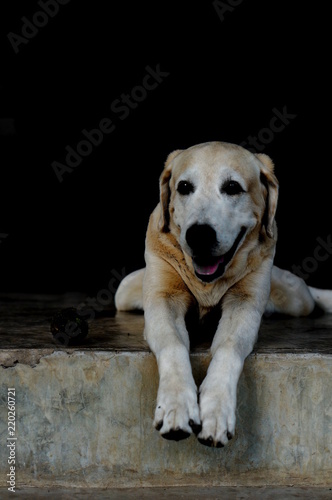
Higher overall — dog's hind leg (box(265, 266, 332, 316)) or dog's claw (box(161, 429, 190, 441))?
dog's claw (box(161, 429, 190, 441))

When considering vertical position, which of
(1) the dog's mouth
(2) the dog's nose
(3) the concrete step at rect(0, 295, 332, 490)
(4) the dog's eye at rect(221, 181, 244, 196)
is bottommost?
(3) the concrete step at rect(0, 295, 332, 490)

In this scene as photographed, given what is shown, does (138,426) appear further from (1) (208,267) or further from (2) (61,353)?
(1) (208,267)

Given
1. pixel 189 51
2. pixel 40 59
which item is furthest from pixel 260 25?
pixel 40 59

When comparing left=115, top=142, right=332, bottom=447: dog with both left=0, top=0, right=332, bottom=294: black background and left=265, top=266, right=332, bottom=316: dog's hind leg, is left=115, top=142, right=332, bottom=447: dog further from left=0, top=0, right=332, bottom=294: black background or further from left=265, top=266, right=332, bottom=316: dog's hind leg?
left=0, top=0, right=332, bottom=294: black background

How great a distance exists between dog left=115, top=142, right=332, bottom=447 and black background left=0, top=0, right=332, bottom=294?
2684 mm

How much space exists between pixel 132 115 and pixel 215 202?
373cm

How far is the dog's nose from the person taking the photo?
8.89 ft

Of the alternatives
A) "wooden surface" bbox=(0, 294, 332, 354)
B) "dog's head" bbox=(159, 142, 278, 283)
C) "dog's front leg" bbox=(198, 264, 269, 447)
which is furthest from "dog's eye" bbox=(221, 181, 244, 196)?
"wooden surface" bbox=(0, 294, 332, 354)

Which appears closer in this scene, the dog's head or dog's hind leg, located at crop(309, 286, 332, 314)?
→ the dog's head

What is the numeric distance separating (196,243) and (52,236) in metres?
4.16

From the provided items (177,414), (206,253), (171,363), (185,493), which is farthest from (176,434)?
(206,253)

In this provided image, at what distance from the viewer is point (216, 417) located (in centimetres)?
227

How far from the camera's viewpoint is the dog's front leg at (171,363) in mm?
2242

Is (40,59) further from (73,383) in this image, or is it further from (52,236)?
(73,383)
